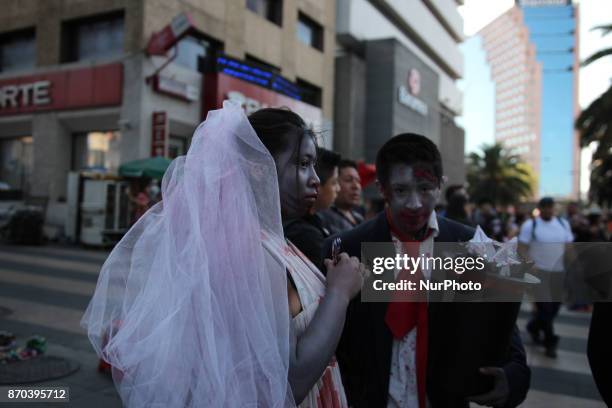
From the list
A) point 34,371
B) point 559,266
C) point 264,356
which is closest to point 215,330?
point 264,356

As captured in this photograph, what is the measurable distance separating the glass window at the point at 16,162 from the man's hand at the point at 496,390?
17.9m

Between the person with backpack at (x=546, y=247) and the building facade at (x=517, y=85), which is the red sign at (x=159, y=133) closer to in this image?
the person with backpack at (x=546, y=247)

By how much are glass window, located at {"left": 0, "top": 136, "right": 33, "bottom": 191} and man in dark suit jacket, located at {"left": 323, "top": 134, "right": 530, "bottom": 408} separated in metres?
17.4

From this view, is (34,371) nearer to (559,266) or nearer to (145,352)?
(145,352)

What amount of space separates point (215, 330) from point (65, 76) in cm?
1621

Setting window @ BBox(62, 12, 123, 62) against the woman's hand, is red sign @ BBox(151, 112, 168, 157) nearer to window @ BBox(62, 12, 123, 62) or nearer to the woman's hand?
window @ BBox(62, 12, 123, 62)

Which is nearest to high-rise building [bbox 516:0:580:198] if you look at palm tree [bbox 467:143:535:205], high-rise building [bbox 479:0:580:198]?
high-rise building [bbox 479:0:580:198]

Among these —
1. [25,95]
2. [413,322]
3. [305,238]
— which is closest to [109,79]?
[25,95]

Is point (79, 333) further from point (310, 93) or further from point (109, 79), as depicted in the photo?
point (310, 93)

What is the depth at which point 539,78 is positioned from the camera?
451 feet

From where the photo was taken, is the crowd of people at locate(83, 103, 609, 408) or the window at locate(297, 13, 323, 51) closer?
the crowd of people at locate(83, 103, 609, 408)

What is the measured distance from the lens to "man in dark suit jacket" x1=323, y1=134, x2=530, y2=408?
162 cm

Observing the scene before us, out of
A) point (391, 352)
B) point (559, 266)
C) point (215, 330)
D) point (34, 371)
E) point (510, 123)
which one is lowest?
point (34, 371)

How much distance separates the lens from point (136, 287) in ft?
5.04
